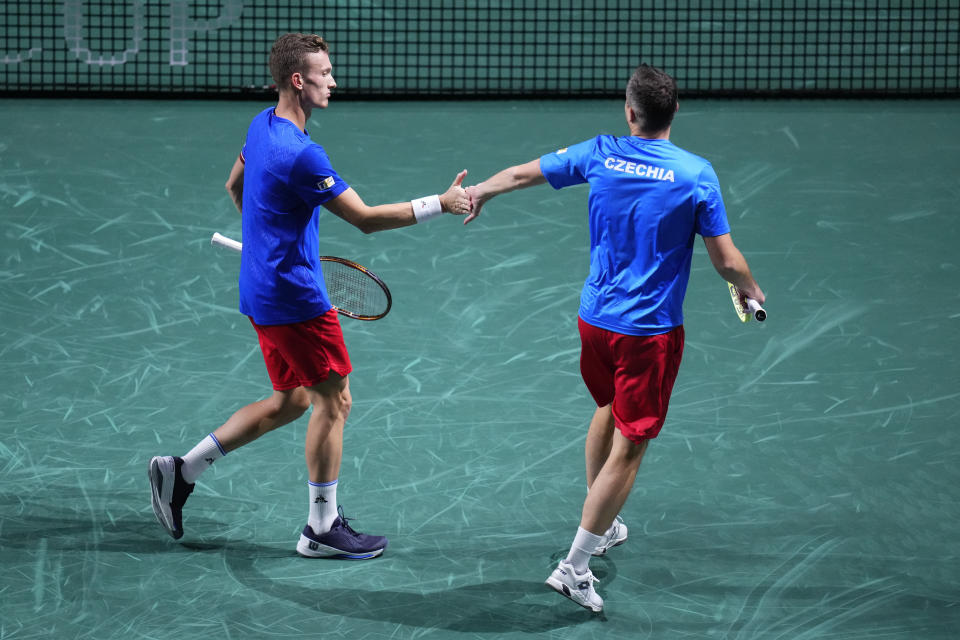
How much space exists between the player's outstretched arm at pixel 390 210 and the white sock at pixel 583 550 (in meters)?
1.16

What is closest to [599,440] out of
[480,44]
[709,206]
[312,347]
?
[709,206]

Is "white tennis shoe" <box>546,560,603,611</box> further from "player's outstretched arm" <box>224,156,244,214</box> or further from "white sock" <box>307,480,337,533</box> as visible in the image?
"player's outstretched arm" <box>224,156,244,214</box>

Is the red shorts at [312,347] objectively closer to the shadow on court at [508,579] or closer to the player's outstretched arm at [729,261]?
the shadow on court at [508,579]

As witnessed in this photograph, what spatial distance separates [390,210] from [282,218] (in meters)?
0.37

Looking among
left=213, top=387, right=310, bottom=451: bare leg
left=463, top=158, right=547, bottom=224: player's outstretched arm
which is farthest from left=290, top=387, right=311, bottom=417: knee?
left=463, top=158, right=547, bottom=224: player's outstretched arm

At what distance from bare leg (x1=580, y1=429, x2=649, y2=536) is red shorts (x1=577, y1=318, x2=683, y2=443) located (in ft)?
0.16

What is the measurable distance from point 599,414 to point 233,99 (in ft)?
19.6

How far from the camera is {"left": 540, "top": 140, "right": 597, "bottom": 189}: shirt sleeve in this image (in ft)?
12.1

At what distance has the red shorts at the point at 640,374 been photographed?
3.68 meters

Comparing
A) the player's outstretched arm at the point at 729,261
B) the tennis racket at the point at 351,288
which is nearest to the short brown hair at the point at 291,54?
the tennis racket at the point at 351,288

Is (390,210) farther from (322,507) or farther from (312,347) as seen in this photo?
(322,507)

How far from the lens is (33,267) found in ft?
21.1

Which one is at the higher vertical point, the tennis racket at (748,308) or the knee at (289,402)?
the tennis racket at (748,308)

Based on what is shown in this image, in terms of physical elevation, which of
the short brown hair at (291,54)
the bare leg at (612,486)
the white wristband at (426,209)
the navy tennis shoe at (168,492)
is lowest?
the navy tennis shoe at (168,492)
